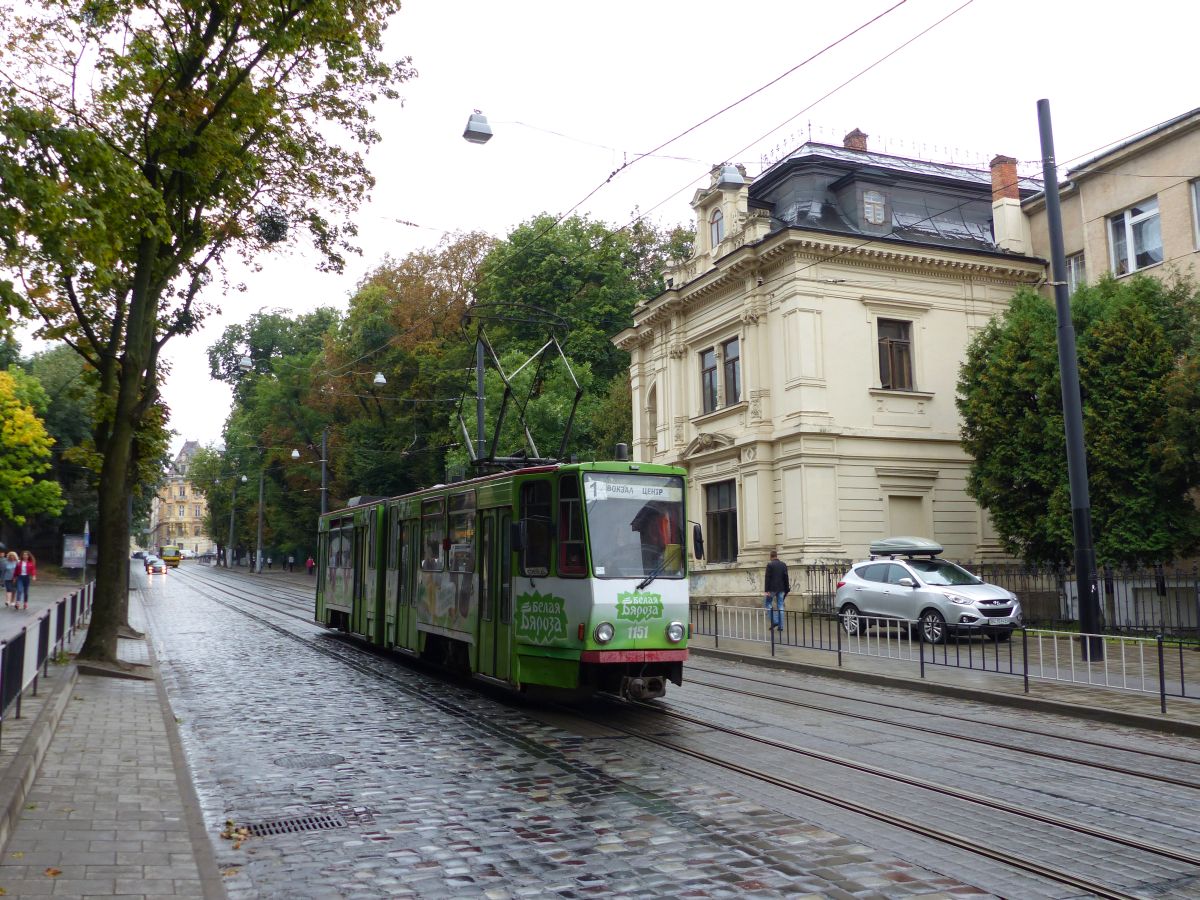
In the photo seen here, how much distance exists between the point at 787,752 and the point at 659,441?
27.6 meters

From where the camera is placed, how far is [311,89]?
1612 centimetres

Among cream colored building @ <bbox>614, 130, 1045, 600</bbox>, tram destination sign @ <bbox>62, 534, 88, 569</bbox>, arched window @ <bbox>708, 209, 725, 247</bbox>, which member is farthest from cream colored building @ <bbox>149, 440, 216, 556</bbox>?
cream colored building @ <bbox>614, 130, 1045, 600</bbox>

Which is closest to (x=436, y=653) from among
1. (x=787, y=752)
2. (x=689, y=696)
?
(x=689, y=696)

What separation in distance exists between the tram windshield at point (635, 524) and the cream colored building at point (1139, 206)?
63.1 ft

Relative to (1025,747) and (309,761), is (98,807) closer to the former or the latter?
(309,761)

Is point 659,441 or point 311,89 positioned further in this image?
point 659,441

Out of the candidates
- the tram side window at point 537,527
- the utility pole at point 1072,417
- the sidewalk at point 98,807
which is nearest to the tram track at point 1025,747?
the tram side window at point 537,527

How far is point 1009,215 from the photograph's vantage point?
32094 mm

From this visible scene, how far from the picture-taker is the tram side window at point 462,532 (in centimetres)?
1358

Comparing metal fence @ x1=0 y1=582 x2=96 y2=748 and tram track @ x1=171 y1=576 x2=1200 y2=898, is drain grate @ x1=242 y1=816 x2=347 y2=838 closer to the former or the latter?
metal fence @ x1=0 y1=582 x2=96 y2=748

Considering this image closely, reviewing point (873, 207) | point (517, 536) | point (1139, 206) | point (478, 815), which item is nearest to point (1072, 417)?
point (517, 536)

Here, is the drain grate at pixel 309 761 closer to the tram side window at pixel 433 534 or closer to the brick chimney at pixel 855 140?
the tram side window at pixel 433 534

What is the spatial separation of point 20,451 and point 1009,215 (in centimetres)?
3646

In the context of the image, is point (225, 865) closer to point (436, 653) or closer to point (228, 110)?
point (436, 653)
